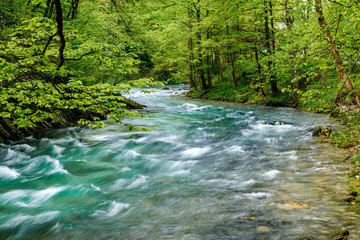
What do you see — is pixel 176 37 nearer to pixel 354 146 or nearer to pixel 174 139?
pixel 174 139

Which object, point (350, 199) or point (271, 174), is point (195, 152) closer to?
point (271, 174)

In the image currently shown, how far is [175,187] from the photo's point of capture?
5.78 meters

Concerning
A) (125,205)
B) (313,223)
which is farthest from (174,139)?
(313,223)

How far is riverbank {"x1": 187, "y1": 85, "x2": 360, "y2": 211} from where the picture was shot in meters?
5.04

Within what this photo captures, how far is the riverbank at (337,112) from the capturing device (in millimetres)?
5039

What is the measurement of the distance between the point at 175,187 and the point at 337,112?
1018cm

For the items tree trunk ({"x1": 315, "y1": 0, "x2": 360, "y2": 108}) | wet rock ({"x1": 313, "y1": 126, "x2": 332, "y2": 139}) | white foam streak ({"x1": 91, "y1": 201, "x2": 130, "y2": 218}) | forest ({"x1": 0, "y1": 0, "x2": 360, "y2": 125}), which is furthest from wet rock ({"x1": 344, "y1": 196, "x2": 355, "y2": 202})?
wet rock ({"x1": 313, "y1": 126, "x2": 332, "y2": 139})

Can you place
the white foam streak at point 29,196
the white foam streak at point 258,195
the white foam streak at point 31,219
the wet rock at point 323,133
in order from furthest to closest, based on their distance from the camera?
the wet rock at point 323,133 → the white foam streak at point 29,196 → the white foam streak at point 258,195 → the white foam streak at point 31,219

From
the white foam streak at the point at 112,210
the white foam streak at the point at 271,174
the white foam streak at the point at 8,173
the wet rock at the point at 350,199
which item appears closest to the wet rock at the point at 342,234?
the wet rock at the point at 350,199

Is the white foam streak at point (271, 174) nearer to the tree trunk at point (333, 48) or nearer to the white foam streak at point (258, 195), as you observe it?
the white foam streak at point (258, 195)

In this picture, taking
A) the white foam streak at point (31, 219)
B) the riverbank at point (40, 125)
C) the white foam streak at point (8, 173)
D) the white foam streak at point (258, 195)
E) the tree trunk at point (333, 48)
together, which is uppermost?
the tree trunk at point (333, 48)

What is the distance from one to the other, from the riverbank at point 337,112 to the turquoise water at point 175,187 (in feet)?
0.81

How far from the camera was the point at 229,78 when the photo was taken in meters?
26.8

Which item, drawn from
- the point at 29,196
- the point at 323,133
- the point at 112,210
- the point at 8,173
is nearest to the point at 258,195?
the point at 112,210
